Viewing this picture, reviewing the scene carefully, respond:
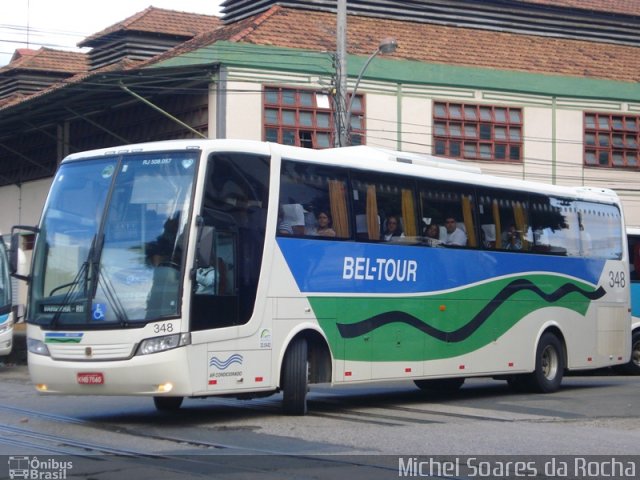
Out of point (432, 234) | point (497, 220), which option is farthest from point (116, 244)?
point (497, 220)

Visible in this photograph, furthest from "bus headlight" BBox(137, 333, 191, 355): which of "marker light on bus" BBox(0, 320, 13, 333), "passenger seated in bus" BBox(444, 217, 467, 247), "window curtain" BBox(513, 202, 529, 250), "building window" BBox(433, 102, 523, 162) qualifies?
"building window" BBox(433, 102, 523, 162)

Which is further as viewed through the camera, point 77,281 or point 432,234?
point 432,234

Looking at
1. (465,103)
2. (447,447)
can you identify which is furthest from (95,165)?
(465,103)

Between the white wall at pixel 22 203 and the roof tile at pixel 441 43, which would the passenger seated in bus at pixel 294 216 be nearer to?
the roof tile at pixel 441 43

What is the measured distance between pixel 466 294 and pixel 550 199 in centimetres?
298

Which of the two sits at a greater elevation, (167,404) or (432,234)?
(432,234)

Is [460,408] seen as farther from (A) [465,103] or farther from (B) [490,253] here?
(A) [465,103]

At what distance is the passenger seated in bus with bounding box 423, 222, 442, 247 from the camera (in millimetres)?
16000

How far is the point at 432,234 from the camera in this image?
52.8 feet

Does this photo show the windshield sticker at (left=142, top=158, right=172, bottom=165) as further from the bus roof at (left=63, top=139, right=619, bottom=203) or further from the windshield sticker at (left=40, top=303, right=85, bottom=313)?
the windshield sticker at (left=40, top=303, right=85, bottom=313)

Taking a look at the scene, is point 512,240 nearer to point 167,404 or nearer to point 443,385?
point 443,385

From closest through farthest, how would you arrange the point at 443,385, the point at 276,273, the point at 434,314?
the point at 276,273 → the point at 434,314 → the point at 443,385

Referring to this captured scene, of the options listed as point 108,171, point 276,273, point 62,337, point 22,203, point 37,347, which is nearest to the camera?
point 62,337

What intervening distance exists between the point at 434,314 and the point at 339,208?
8.15 feet
